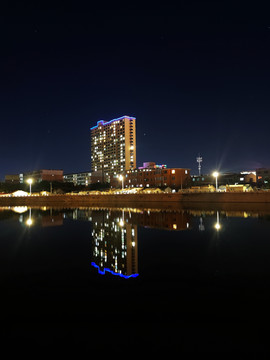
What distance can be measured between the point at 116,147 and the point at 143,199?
11616 cm

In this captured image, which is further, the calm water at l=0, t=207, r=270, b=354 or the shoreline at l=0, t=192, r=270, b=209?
the shoreline at l=0, t=192, r=270, b=209

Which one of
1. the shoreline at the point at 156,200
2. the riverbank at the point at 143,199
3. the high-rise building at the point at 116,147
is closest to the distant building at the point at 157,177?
the high-rise building at the point at 116,147

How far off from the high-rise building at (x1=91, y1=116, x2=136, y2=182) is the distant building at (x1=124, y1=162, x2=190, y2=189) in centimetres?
3917

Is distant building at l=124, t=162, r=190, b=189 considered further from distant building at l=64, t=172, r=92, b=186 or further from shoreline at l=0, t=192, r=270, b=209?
distant building at l=64, t=172, r=92, b=186

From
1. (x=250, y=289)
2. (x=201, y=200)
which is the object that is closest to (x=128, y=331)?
(x=250, y=289)

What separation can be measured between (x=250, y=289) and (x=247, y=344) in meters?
2.89

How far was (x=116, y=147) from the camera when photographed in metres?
174

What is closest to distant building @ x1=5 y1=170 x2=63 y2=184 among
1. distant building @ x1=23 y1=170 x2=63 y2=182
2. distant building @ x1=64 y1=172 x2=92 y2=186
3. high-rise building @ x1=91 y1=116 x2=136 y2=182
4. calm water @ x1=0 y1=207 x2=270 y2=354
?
distant building @ x1=23 y1=170 x2=63 y2=182

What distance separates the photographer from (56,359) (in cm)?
453

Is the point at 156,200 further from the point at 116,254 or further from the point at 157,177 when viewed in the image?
the point at 157,177

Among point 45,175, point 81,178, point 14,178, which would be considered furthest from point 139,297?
point 14,178

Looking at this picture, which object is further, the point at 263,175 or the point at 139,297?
the point at 263,175

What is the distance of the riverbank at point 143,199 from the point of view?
49125 mm

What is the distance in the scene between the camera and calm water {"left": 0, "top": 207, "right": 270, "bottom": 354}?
512 cm
